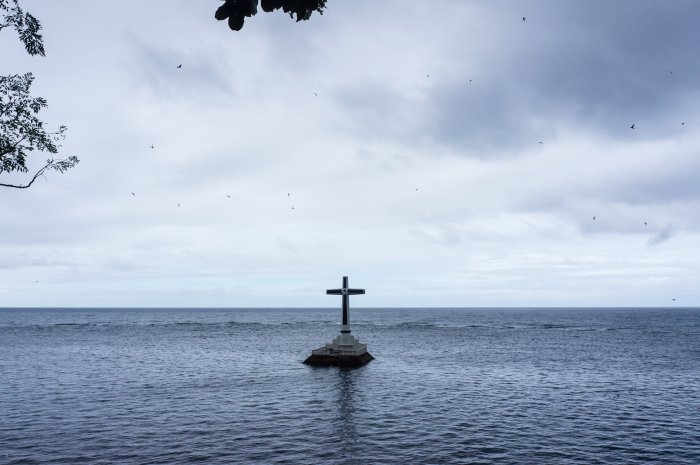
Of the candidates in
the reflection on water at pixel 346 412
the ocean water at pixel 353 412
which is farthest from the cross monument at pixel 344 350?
the reflection on water at pixel 346 412

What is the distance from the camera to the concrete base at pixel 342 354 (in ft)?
156

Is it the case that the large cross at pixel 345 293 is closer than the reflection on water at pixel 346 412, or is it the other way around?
the reflection on water at pixel 346 412

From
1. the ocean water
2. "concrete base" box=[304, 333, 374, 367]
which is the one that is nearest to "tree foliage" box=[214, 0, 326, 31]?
the ocean water

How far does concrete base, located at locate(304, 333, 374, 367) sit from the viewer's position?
47.7m

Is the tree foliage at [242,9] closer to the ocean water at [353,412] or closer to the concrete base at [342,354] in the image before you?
the ocean water at [353,412]

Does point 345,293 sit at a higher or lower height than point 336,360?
higher

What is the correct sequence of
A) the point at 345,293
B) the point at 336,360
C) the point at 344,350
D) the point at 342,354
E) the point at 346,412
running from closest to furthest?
the point at 346,412 → the point at 345,293 → the point at 342,354 → the point at 336,360 → the point at 344,350

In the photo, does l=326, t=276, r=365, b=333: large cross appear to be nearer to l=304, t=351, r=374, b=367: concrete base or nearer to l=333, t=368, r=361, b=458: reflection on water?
l=304, t=351, r=374, b=367: concrete base

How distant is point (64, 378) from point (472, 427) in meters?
37.5

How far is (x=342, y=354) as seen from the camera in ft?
156

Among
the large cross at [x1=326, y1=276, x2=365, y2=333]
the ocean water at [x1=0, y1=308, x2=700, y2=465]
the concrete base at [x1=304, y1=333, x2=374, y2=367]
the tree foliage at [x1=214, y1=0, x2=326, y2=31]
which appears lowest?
the ocean water at [x1=0, y1=308, x2=700, y2=465]

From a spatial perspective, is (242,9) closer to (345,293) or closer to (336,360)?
(345,293)

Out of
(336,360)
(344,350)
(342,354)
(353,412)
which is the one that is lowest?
(353,412)

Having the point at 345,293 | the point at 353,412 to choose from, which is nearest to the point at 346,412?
the point at 353,412
